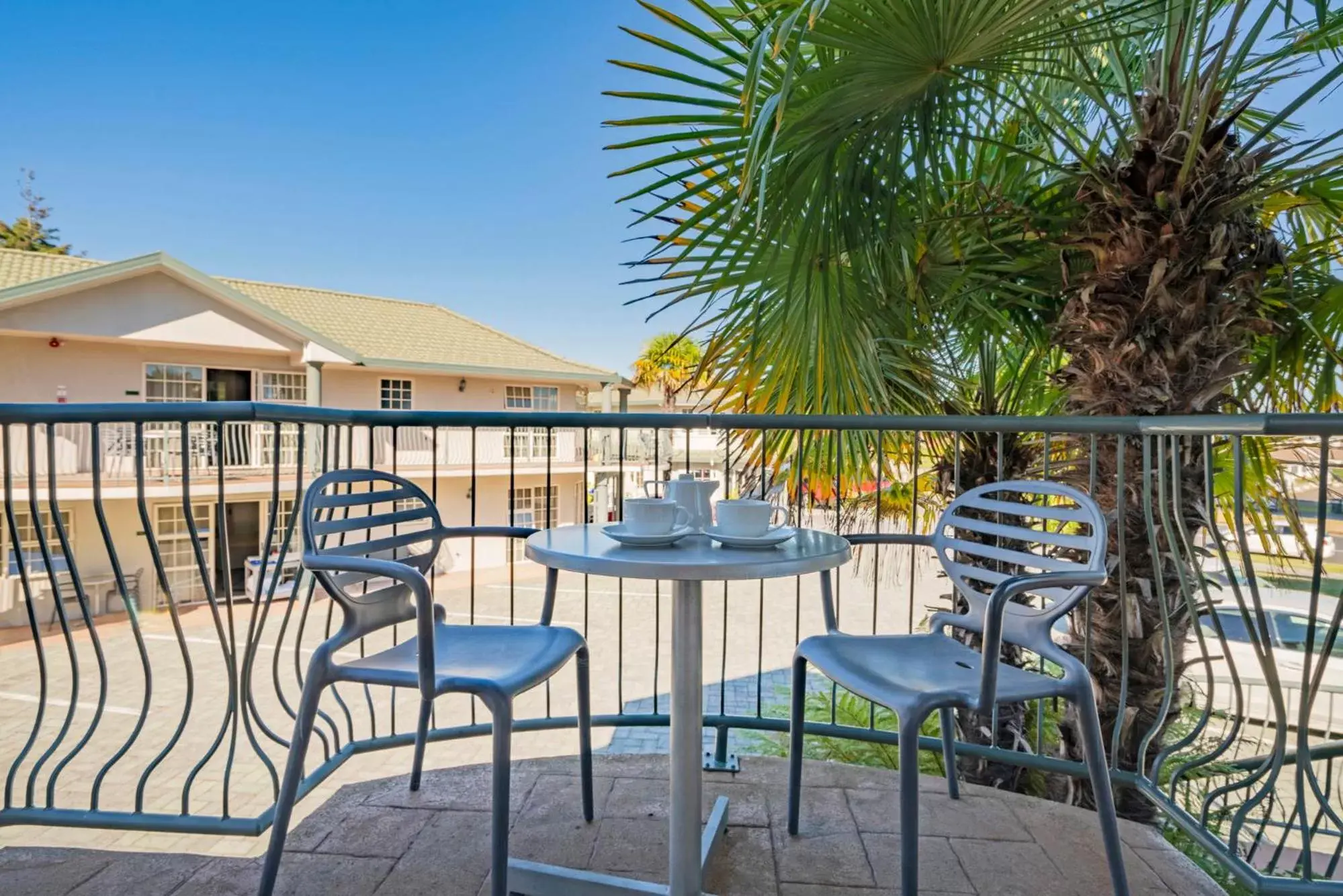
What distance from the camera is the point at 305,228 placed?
26172 millimetres

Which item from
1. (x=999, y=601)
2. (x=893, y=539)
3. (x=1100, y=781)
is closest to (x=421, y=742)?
(x=893, y=539)

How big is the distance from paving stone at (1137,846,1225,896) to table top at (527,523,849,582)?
1159 mm

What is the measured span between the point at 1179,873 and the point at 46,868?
2.72 metres

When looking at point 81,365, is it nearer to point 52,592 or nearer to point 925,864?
point 52,592

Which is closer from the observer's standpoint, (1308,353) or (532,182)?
(1308,353)

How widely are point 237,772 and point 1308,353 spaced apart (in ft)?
24.8

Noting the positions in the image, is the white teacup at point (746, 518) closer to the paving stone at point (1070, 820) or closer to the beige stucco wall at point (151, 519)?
the paving stone at point (1070, 820)

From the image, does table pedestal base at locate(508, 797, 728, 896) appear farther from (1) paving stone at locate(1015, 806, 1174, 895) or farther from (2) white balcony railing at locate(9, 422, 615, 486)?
(2) white balcony railing at locate(9, 422, 615, 486)

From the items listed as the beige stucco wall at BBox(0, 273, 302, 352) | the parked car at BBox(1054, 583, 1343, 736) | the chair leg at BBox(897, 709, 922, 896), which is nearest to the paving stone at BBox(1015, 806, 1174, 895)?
the parked car at BBox(1054, 583, 1343, 736)

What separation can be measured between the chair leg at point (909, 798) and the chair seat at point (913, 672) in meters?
0.04

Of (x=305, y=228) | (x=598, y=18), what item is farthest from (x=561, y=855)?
(x=305, y=228)

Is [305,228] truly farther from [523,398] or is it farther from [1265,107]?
[1265,107]

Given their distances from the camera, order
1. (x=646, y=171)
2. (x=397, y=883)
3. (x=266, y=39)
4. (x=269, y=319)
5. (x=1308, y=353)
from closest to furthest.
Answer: (x=397, y=883) < (x=646, y=171) < (x=1308, y=353) < (x=269, y=319) < (x=266, y=39)

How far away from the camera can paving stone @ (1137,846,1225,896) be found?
5.24 ft
